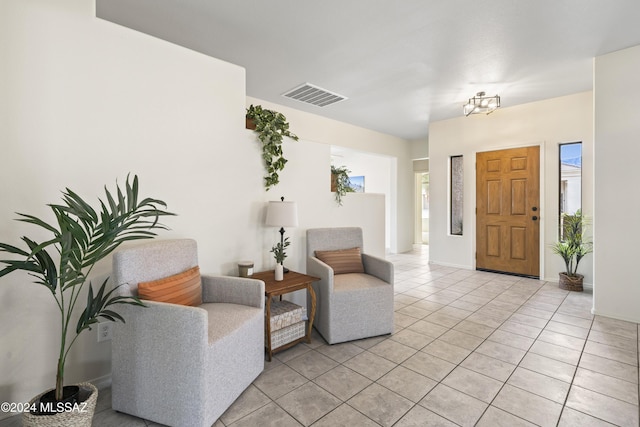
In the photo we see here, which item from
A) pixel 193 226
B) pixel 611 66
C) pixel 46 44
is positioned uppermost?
pixel 611 66

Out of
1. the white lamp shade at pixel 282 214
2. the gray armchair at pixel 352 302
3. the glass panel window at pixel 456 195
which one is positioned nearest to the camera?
the gray armchair at pixel 352 302

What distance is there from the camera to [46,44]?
183 cm

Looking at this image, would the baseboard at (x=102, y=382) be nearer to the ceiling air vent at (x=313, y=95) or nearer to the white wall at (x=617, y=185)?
the ceiling air vent at (x=313, y=95)

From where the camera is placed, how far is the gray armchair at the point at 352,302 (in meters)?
2.57

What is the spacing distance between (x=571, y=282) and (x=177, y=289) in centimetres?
484

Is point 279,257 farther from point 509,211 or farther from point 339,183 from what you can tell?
point 509,211

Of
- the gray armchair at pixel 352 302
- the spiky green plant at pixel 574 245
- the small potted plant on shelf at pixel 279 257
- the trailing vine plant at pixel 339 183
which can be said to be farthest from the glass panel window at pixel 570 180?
the small potted plant on shelf at pixel 279 257

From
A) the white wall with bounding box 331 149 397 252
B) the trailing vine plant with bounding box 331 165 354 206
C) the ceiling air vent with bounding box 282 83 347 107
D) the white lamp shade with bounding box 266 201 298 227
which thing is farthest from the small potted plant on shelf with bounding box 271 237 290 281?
the white wall with bounding box 331 149 397 252

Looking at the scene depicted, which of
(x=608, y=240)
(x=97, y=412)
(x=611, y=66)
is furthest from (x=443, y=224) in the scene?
(x=97, y=412)

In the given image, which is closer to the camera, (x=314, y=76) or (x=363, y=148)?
(x=314, y=76)

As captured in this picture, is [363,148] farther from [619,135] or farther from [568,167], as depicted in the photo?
[619,135]

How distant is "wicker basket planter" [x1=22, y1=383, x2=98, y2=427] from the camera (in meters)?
1.31

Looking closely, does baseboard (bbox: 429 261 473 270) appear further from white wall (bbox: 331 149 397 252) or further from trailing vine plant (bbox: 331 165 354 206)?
trailing vine plant (bbox: 331 165 354 206)

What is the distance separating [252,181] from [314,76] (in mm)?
1671
